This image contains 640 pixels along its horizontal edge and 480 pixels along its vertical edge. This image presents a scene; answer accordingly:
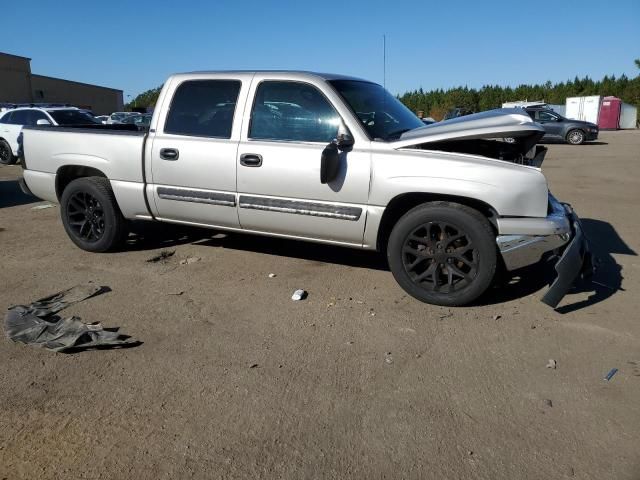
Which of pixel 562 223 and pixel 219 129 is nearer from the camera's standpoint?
pixel 562 223

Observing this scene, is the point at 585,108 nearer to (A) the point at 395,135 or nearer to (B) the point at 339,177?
(A) the point at 395,135

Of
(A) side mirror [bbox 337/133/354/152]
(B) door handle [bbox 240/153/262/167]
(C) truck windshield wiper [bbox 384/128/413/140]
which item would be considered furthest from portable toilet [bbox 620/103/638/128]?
(B) door handle [bbox 240/153/262/167]

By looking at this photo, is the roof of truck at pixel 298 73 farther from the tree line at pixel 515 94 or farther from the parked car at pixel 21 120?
the tree line at pixel 515 94

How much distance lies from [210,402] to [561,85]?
55756 millimetres

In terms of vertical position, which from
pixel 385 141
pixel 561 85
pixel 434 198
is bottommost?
pixel 434 198

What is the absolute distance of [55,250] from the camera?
5723 millimetres

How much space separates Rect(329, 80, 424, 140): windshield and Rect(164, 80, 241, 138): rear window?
3.32 ft

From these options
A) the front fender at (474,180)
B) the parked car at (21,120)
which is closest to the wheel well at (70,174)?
the front fender at (474,180)

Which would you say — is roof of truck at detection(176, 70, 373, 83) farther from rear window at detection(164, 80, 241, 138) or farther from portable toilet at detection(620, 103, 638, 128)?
portable toilet at detection(620, 103, 638, 128)

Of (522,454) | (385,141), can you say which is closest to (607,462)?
(522,454)

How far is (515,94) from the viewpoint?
52719mm

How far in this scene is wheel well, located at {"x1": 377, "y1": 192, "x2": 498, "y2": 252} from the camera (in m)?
3.99

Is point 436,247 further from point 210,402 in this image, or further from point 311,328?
point 210,402

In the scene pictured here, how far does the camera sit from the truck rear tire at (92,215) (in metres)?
5.33
